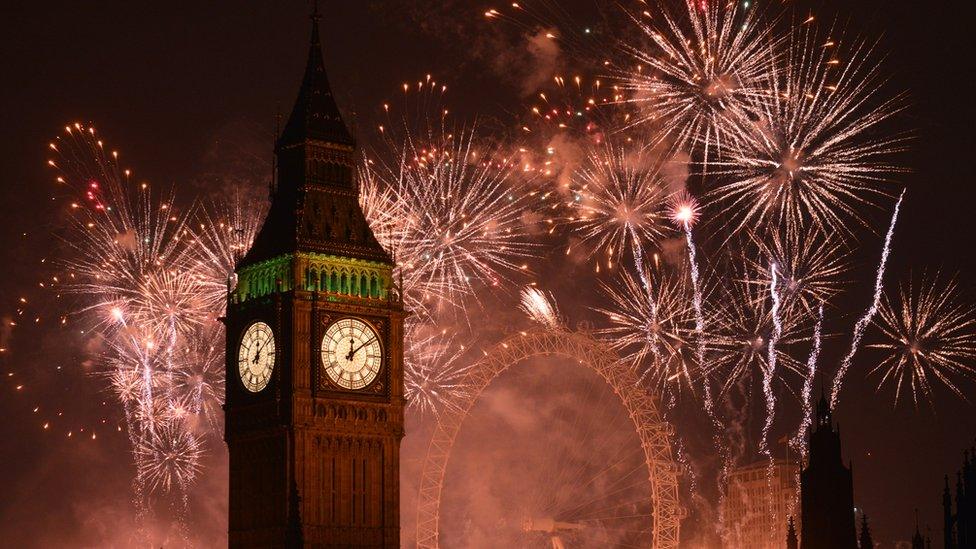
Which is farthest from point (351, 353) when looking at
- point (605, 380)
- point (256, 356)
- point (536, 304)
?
point (605, 380)

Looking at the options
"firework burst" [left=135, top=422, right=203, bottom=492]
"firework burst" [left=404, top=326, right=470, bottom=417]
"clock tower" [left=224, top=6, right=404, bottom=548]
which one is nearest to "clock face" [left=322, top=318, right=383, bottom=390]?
"clock tower" [left=224, top=6, right=404, bottom=548]

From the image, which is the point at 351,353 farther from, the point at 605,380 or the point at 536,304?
the point at 605,380

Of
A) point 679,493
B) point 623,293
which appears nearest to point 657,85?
point 623,293

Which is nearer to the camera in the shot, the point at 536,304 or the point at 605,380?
the point at 536,304

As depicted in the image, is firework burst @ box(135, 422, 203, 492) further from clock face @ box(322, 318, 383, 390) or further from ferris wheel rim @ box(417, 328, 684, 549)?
clock face @ box(322, 318, 383, 390)

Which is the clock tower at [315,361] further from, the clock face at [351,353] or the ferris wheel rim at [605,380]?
the ferris wheel rim at [605,380]

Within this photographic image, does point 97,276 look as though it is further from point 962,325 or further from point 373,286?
point 962,325

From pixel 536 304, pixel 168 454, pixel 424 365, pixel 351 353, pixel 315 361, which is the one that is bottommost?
pixel 168 454

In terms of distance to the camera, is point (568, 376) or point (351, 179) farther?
point (568, 376)
